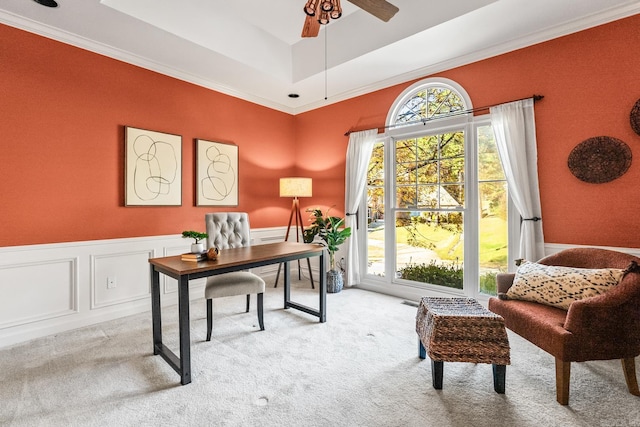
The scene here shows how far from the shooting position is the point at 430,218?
373cm

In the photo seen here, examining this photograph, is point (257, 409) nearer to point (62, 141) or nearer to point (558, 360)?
point (558, 360)

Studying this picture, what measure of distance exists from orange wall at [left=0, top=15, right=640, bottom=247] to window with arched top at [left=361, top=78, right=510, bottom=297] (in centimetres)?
36

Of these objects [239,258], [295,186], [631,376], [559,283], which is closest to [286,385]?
[239,258]

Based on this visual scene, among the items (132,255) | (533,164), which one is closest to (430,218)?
(533,164)

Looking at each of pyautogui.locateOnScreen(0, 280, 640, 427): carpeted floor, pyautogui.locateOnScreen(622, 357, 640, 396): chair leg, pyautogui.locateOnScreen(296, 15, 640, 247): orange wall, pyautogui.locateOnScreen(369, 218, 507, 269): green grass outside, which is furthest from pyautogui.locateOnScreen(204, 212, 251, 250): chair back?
pyautogui.locateOnScreen(622, 357, 640, 396): chair leg

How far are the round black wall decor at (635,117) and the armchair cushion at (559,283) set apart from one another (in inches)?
50.6

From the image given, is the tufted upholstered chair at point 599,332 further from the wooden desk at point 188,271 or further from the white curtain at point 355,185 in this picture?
the white curtain at point 355,185

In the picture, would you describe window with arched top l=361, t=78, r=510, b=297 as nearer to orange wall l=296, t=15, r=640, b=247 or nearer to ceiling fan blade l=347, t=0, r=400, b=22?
orange wall l=296, t=15, r=640, b=247

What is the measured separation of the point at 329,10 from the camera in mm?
1908

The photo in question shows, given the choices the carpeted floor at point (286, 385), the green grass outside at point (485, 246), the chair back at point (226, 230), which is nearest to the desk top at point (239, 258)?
the chair back at point (226, 230)

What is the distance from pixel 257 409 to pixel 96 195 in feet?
8.85

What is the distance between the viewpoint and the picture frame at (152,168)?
3.27 meters

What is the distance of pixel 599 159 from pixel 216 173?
13.4 feet

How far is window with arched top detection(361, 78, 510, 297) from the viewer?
3281 mm
